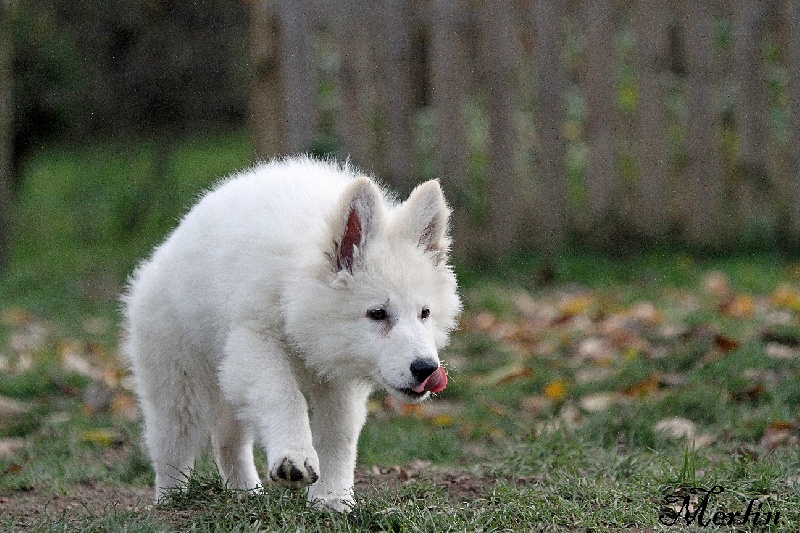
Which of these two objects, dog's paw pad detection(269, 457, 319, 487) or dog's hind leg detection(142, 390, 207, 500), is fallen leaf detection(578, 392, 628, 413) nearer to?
dog's hind leg detection(142, 390, 207, 500)

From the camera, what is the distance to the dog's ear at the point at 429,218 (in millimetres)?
4301

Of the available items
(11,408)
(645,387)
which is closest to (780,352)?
(645,387)

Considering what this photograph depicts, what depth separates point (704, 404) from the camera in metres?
6.19

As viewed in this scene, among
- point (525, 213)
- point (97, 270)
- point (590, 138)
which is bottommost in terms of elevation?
point (97, 270)

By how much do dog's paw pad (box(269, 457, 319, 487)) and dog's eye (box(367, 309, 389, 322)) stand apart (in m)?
0.59

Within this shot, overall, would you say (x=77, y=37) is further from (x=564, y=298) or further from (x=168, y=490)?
(x=168, y=490)

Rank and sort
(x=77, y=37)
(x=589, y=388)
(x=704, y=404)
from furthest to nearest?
(x=77, y=37), (x=589, y=388), (x=704, y=404)

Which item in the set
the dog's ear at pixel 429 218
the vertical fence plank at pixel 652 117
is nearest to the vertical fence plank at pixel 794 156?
the vertical fence plank at pixel 652 117

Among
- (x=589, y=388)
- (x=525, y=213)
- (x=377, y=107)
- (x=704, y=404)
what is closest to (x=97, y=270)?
(x=377, y=107)

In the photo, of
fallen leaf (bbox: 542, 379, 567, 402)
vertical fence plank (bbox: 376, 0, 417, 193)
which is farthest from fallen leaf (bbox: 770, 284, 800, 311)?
vertical fence plank (bbox: 376, 0, 417, 193)

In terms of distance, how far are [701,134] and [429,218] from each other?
6249 mm

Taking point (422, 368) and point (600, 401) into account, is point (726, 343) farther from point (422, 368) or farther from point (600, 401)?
point (422, 368)

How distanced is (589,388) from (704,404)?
0.78 metres

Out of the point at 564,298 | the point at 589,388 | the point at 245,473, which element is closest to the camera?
the point at 245,473
